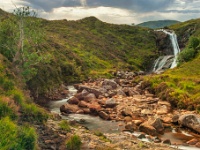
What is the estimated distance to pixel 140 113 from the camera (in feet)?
126

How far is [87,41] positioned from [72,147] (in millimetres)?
114888

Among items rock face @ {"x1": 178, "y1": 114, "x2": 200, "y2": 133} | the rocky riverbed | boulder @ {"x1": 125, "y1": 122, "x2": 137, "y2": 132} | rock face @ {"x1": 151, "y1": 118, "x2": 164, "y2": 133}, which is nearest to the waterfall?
the rocky riverbed

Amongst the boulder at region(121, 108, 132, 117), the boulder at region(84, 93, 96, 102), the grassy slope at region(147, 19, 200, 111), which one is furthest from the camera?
the boulder at region(84, 93, 96, 102)

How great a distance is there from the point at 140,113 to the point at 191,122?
27.8 ft

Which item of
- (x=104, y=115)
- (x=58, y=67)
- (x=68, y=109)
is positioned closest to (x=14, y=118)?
(x=104, y=115)

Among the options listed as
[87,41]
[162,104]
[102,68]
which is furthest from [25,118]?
[87,41]

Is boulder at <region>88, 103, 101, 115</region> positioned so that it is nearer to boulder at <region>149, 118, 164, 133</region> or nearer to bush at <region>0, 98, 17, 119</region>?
boulder at <region>149, 118, 164, 133</region>

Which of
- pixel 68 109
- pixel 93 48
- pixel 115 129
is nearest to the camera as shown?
pixel 115 129

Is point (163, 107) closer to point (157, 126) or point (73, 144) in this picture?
point (157, 126)

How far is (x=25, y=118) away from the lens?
870 inches

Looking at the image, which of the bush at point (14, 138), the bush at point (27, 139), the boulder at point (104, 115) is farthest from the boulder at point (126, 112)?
the bush at point (27, 139)

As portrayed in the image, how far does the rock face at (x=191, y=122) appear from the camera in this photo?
3101 cm

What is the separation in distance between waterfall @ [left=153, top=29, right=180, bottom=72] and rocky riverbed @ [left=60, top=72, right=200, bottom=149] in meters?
40.1

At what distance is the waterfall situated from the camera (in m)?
94.6
